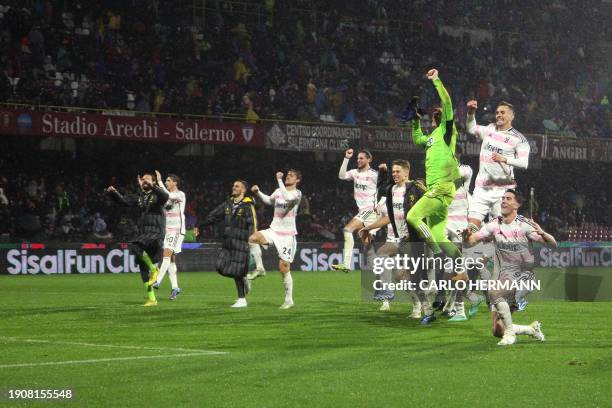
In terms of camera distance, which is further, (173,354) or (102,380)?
(173,354)

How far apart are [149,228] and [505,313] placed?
30.9 feet

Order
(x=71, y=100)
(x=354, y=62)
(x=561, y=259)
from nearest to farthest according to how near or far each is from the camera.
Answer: (x=71, y=100) < (x=561, y=259) < (x=354, y=62)

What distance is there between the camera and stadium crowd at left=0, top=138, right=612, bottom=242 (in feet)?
111

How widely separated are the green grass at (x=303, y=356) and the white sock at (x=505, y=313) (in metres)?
0.29

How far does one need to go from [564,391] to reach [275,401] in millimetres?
2453

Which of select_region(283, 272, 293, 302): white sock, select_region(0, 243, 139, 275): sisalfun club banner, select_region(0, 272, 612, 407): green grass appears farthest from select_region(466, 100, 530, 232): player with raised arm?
select_region(0, 243, 139, 275): sisalfun club banner

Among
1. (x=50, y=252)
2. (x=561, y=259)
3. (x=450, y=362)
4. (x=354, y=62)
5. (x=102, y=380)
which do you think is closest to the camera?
(x=102, y=380)

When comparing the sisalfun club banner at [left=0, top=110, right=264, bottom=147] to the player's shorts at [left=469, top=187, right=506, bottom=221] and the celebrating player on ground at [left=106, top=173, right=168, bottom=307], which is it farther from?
the player's shorts at [left=469, top=187, right=506, bottom=221]

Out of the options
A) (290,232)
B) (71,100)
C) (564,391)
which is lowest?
(564,391)

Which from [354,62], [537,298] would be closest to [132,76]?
[354,62]

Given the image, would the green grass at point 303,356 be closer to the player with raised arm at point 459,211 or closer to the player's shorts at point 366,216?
the player with raised arm at point 459,211

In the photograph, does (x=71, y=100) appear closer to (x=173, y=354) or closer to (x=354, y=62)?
(x=354, y=62)

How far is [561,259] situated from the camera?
3969 centimetres

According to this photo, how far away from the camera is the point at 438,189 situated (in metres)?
15.4
